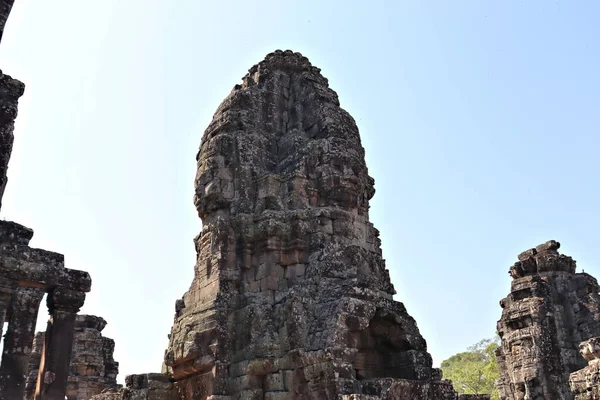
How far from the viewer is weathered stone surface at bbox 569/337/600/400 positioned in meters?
8.14

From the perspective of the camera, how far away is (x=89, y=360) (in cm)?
1775

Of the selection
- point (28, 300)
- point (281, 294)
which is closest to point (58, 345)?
point (28, 300)

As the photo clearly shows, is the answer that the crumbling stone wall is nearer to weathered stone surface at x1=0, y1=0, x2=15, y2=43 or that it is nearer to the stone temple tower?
the stone temple tower

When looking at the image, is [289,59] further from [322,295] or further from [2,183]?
[2,183]

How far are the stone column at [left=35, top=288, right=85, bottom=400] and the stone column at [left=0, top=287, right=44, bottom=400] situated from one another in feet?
0.92

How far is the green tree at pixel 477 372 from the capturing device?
117 ft

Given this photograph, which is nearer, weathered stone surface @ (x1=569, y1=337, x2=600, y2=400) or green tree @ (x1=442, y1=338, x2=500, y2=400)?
weathered stone surface @ (x1=569, y1=337, x2=600, y2=400)

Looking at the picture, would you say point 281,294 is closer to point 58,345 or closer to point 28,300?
point 58,345

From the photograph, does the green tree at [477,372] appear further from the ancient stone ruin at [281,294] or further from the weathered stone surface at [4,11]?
the weathered stone surface at [4,11]

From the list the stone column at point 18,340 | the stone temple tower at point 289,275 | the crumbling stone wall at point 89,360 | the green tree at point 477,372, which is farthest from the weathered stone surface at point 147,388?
the green tree at point 477,372

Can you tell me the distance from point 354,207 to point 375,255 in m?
1.11

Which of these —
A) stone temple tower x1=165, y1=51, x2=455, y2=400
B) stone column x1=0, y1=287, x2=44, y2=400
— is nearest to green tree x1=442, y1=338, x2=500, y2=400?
stone temple tower x1=165, y1=51, x2=455, y2=400

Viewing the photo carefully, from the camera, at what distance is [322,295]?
11.0m

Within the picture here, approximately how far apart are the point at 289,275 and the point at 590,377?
5.51 metres
